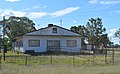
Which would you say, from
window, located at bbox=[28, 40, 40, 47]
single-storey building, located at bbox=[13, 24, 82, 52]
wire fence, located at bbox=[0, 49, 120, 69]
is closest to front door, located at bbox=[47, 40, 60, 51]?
single-storey building, located at bbox=[13, 24, 82, 52]

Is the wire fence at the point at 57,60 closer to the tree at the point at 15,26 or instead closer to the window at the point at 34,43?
the window at the point at 34,43

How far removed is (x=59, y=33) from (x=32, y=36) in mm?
5095

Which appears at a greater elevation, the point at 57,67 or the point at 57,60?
the point at 57,60

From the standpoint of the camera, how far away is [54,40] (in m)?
58.4

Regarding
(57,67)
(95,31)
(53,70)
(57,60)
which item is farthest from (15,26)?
(53,70)

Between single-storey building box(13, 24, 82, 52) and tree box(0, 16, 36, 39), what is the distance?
137 ft

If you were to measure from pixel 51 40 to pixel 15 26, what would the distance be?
152 feet

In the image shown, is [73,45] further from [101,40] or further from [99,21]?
[99,21]

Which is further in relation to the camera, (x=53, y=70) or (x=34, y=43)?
(x=34, y=43)

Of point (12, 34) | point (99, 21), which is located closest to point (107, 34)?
point (99, 21)

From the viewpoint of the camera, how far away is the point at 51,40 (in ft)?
191

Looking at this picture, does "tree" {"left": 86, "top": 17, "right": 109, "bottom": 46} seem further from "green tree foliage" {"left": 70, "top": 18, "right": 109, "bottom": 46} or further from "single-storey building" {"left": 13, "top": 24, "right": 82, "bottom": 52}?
"single-storey building" {"left": 13, "top": 24, "right": 82, "bottom": 52}

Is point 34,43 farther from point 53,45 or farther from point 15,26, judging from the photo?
point 15,26

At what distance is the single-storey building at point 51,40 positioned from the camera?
2254 inches
